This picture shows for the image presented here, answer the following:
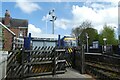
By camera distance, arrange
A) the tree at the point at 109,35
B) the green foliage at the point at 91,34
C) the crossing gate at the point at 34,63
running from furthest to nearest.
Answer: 1. the green foliage at the point at 91,34
2. the tree at the point at 109,35
3. the crossing gate at the point at 34,63

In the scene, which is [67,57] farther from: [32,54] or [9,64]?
[9,64]

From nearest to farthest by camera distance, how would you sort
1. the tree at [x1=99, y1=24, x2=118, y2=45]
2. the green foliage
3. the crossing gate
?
the crossing gate < the tree at [x1=99, y1=24, x2=118, y2=45] < the green foliage

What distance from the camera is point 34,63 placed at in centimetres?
962

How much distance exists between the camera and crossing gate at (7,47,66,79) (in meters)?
8.85

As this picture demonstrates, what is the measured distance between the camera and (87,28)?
231 ft

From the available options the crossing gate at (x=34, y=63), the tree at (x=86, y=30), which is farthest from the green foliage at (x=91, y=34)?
the crossing gate at (x=34, y=63)

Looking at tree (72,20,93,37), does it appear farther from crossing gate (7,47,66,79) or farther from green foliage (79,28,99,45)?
crossing gate (7,47,66,79)

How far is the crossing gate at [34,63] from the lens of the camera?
885 cm

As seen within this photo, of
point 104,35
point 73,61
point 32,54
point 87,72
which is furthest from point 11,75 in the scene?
point 104,35

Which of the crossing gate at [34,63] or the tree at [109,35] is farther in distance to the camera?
the tree at [109,35]

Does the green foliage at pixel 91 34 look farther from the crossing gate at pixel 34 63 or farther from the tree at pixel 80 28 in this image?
the crossing gate at pixel 34 63

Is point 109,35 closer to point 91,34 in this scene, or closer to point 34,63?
point 91,34

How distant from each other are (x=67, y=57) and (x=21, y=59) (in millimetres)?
5404

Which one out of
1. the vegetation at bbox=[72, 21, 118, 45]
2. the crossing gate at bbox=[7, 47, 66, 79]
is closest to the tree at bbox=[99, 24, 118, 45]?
the vegetation at bbox=[72, 21, 118, 45]
